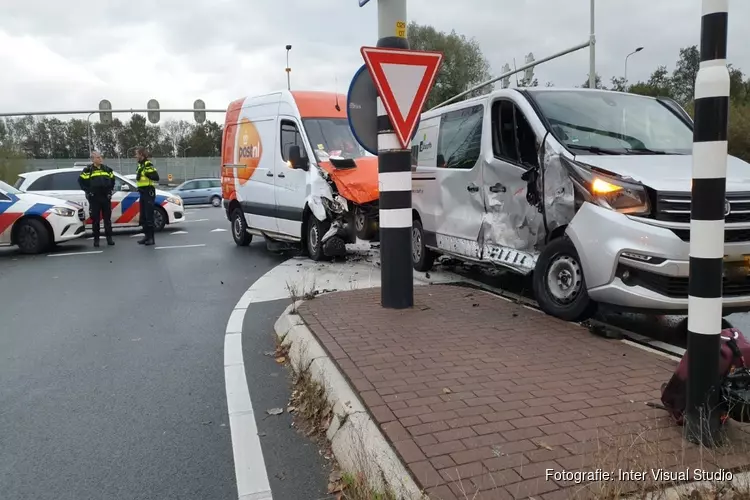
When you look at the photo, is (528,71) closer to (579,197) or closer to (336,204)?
(336,204)

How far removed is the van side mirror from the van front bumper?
560 centimetres

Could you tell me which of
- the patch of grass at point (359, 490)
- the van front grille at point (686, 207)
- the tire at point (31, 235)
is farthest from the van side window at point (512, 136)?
the tire at point (31, 235)

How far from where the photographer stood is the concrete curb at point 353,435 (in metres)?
2.75

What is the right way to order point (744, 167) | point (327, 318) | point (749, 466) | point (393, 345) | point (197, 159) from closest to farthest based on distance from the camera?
point (749, 466) → point (393, 345) → point (744, 167) → point (327, 318) → point (197, 159)

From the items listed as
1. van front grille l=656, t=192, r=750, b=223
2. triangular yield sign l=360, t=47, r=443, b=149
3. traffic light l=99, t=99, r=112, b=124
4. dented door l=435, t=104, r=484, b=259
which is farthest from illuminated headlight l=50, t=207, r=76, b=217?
traffic light l=99, t=99, r=112, b=124

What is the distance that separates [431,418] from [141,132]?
94.8 m

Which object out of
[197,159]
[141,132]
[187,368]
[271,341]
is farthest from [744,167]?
[141,132]

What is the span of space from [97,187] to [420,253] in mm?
8020

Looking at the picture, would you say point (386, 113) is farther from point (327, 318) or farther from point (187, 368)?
point (187, 368)

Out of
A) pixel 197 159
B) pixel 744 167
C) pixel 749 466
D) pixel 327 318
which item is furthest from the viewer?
pixel 197 159

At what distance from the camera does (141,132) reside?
294 ft

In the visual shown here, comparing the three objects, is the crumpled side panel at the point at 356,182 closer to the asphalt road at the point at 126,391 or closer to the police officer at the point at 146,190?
the asphalt road at the point at 126,391

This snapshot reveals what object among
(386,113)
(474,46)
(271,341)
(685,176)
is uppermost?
(474,46)

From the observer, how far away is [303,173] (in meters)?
9.91
